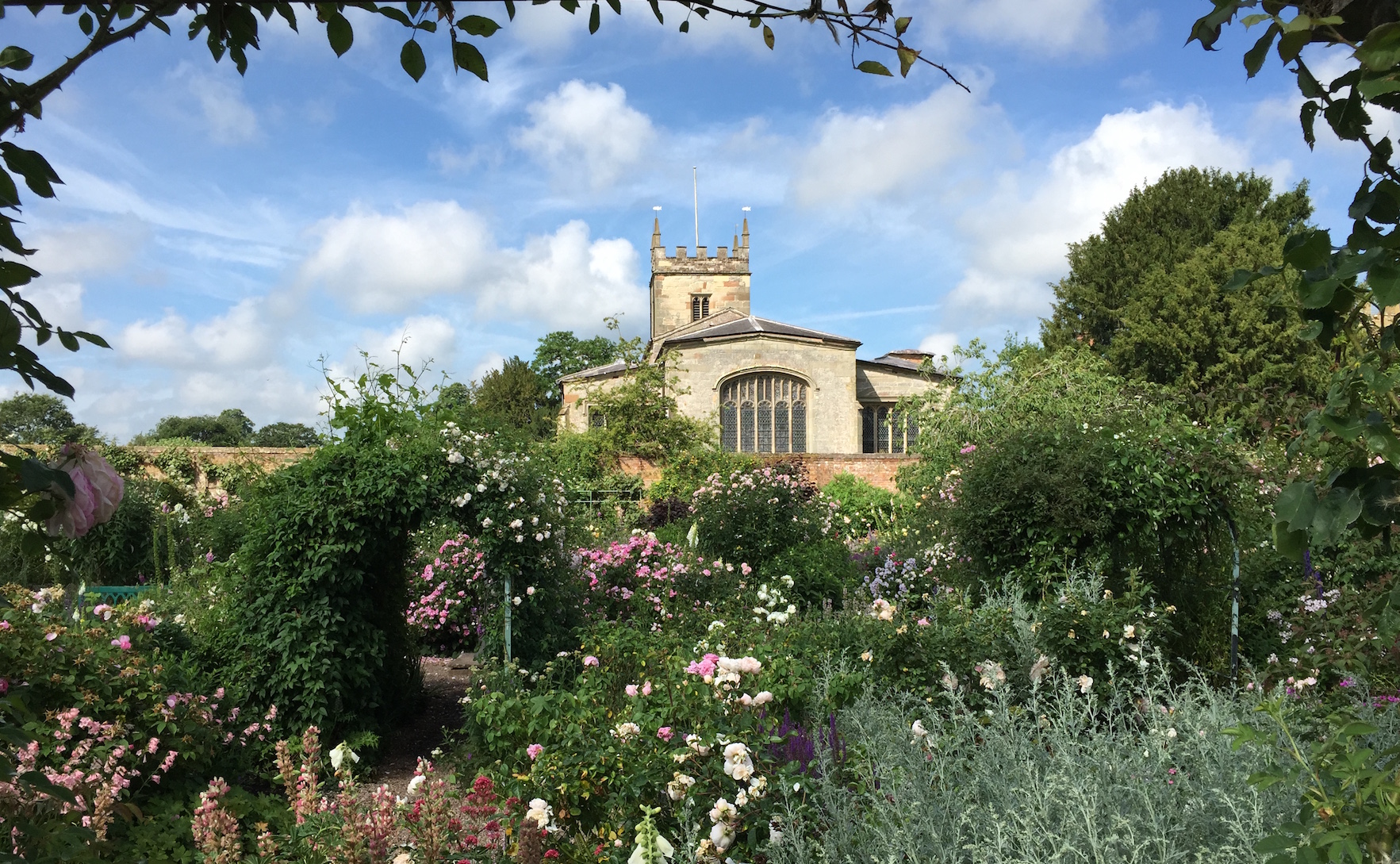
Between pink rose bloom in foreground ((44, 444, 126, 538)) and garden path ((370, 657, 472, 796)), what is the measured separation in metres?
3.71

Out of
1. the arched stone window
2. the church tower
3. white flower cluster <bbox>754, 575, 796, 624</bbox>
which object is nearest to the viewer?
white flower cluster <bbox>754, 575, 796, 624</bbox>

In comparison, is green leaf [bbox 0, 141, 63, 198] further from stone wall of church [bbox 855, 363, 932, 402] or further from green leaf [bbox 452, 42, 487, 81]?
stone wall of church [bbox 855, 363, 932, 402]

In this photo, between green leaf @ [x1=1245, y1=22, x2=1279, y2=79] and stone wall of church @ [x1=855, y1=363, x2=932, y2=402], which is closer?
green leaf @ [x1=1245, y1=22, x2=1279, y2=79]

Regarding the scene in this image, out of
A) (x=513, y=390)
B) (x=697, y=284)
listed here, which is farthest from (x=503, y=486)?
(x=697, y=284)

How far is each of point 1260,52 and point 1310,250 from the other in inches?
10.4

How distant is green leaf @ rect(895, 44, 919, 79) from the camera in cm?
183

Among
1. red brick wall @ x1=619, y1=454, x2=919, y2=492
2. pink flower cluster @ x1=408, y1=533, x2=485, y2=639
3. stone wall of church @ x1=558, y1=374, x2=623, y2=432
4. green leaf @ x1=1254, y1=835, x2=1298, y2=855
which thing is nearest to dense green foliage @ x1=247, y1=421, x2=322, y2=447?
stone wall of church @ x1=558, y1=374, x2=623, y2=432

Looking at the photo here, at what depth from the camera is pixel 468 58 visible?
143cm

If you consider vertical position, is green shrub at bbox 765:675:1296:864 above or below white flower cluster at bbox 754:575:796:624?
below

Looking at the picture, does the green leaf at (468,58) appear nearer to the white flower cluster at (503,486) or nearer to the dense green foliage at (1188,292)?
the white flower cluster at (503,486)

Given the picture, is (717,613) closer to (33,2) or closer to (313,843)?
(313,843)

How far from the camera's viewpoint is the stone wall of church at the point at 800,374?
25.8m

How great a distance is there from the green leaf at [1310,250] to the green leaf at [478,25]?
118cm

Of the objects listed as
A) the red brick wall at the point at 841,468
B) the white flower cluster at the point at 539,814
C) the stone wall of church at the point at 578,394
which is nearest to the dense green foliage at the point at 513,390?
the stone wall of church at the point at 578,394
